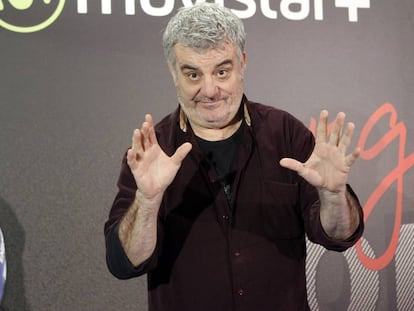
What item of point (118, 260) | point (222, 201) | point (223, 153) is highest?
point (223, 153)

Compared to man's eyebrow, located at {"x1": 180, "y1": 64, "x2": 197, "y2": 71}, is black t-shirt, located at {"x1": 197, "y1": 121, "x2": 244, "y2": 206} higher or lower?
lower

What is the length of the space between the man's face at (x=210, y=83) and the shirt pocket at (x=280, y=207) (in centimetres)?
22

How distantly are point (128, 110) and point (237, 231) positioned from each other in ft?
3.26

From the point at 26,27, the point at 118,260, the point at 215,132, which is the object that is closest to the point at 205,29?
the point at 215,132

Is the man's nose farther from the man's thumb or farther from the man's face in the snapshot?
the man's thumb

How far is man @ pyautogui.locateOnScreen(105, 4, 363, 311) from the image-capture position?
146cm

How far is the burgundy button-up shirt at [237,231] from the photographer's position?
1.48 m

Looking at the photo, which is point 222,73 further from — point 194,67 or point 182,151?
point 182,151

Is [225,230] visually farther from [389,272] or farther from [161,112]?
[389,272]

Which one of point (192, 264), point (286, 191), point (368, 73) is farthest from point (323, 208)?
point (368, 73)

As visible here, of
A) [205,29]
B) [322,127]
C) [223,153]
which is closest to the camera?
[322,127]

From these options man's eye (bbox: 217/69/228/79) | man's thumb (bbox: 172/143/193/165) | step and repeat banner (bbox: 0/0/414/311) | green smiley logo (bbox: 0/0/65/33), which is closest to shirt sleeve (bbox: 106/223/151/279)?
man's thumb (bbox: 172/143/193/165)

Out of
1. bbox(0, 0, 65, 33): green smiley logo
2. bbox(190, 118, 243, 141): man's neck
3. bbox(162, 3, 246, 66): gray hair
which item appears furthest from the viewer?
bbox(0, 0, 65, 33): green smiley logo

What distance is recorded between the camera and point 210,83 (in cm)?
146
